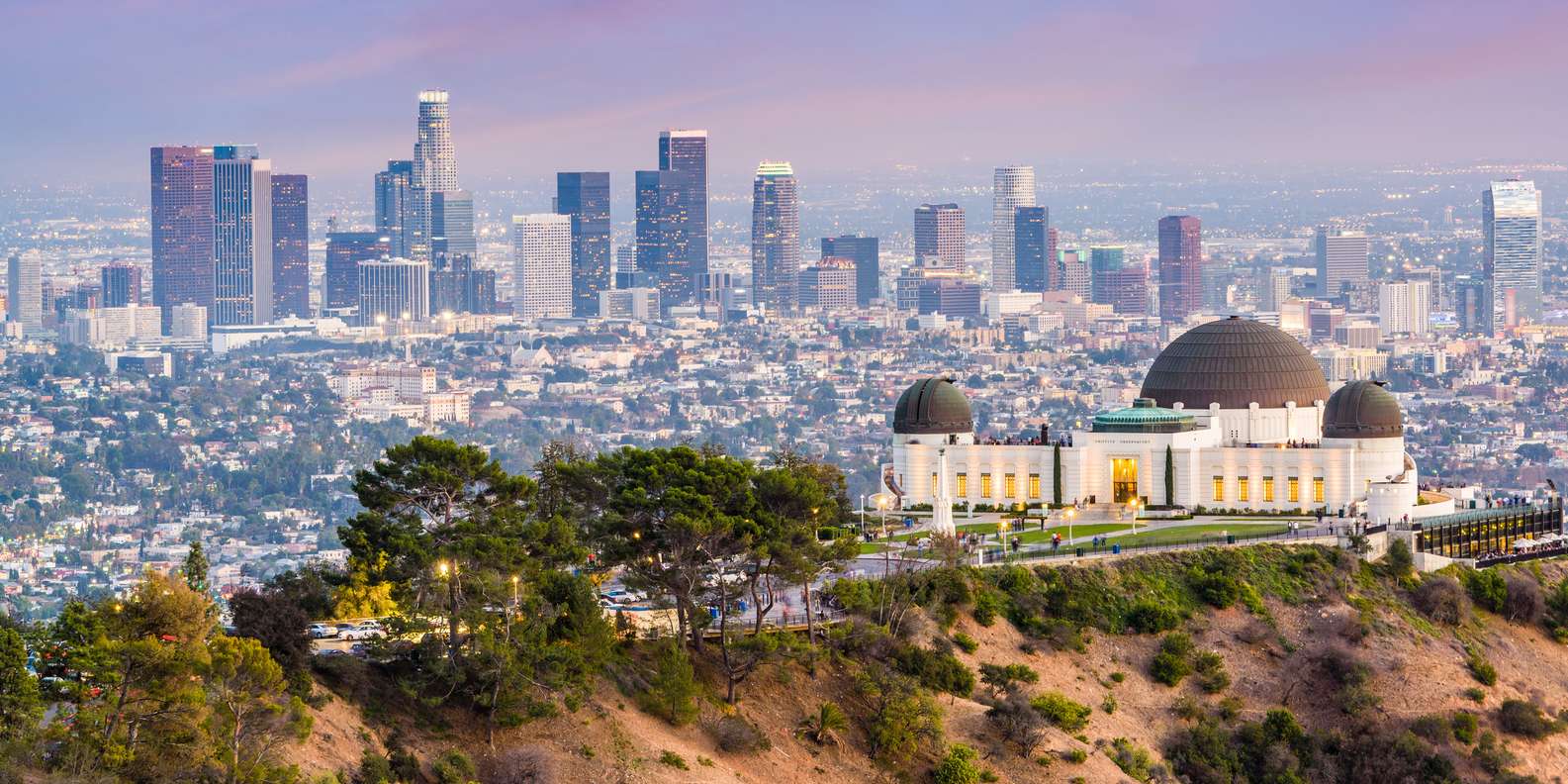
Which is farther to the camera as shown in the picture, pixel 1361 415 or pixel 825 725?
pixel 1361 415

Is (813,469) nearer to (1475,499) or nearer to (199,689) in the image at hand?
(199,689)

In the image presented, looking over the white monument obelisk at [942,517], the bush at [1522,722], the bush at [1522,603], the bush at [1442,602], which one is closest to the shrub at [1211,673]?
the bush at [1522,722]

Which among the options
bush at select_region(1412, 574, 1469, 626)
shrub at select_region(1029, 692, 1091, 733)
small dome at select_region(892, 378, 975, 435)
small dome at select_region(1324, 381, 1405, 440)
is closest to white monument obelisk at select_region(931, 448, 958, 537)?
small dome at select_region(892, 378, 975, 435)

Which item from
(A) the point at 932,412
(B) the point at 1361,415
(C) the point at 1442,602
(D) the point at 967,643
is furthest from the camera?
(A) the point at 932,412

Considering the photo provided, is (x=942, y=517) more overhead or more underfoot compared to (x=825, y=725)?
more overhead

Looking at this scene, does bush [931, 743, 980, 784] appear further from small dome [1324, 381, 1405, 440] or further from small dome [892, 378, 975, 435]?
small dome [1324, 381, 1405, 440]

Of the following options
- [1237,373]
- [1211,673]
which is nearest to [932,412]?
[1237,373]

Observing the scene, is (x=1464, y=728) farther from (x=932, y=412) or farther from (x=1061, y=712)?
(x=932, y=412)
